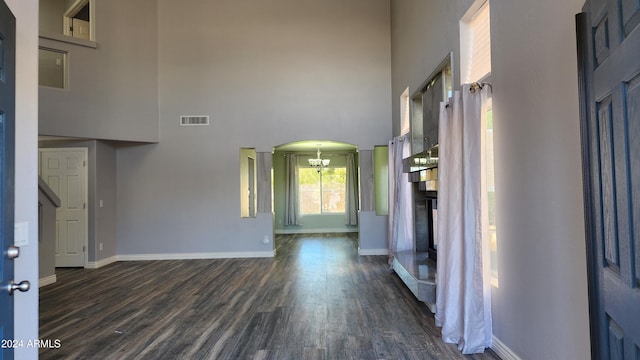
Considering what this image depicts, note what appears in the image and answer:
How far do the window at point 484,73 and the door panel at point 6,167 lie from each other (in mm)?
3002

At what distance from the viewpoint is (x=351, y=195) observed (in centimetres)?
1112

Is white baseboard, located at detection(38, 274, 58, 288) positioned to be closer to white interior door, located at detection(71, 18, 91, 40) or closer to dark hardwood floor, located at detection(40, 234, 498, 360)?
dark hardwood floor, located at detection(40, 234, 498, 360)

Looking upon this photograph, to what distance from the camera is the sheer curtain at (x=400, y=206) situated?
5.37 metres

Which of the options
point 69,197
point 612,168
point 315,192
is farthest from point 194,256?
point 612,168

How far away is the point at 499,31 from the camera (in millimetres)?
2654

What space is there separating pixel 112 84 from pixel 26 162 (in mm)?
5333

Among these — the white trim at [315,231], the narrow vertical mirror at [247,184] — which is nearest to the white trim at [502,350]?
the narrow vertical mirror at [247,184]

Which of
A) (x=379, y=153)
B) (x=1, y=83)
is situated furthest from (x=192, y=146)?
(x=1, y=83)

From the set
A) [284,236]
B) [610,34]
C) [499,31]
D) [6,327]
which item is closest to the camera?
[610,34]

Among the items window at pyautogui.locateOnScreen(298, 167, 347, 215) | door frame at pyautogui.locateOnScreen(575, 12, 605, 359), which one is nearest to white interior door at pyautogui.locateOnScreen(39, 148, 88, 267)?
window at pyautogui.locateOnScreen(298, 167, 347, 215)

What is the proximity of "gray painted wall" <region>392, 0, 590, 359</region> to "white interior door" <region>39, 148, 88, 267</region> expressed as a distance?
6938mm

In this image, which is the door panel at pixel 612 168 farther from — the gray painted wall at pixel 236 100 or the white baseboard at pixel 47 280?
the white baseboard at pixel 47 280

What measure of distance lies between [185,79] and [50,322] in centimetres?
510

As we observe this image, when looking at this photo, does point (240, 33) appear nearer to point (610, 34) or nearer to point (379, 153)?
point (379, 153)
